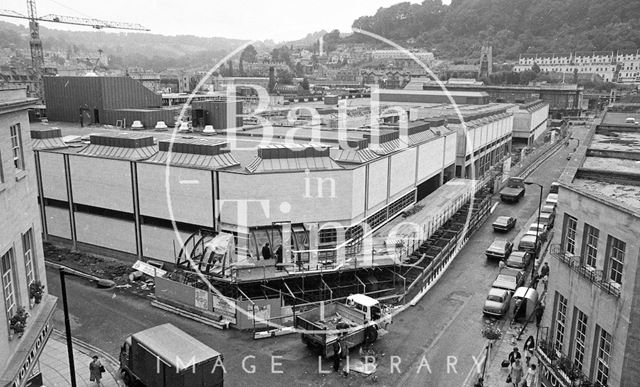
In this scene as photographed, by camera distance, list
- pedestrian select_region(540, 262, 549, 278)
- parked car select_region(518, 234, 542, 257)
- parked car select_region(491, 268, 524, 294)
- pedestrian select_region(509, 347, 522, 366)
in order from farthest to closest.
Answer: parked car select_region(518, 234, 542, 257)
pedestrian select_region(540, 262, 549, 278)
parked car select_region(491, 268, 524, 294)
pedestrian select_region(509, 347, 522, 366)

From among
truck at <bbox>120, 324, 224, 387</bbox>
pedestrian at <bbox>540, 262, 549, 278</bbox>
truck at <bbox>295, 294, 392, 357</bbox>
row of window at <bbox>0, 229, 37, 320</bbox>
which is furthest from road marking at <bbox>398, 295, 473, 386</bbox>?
row of window at <bbox>0, 229, 37, 320</bbox>

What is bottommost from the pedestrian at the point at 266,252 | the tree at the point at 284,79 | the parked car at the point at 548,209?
the parked car at the point at 548,209

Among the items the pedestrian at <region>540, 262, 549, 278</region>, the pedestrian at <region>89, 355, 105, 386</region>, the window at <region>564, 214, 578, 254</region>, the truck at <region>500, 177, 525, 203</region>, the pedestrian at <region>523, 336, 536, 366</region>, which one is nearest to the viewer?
the window at <region>564, 214, 578, 254</region>

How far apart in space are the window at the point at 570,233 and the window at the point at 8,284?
58.7 ft

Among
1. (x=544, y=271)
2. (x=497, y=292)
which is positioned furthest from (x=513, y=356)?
(x=544, y=271)

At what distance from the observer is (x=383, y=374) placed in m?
22.0

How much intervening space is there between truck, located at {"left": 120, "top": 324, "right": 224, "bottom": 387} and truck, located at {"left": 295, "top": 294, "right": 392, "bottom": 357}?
198 inches

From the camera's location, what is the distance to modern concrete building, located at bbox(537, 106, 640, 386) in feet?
47.6

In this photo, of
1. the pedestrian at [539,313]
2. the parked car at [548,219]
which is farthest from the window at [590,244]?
the parked car at [548,219]

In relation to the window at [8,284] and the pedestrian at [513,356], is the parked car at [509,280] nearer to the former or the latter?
the pedestrian at [513,356]

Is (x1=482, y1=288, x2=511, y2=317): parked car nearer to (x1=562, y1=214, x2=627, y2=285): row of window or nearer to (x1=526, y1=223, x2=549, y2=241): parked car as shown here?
(x1=562, y1=214, x2=627, y2=285): row of window

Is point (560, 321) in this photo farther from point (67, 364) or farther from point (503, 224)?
point (503, 224)

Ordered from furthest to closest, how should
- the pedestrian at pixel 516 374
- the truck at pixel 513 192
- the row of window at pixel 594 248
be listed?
the truck at pixel 513 192
the pedestrian at pixel 516 374
the row of window at pixel 594 248

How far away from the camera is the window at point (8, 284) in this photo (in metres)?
15.2
